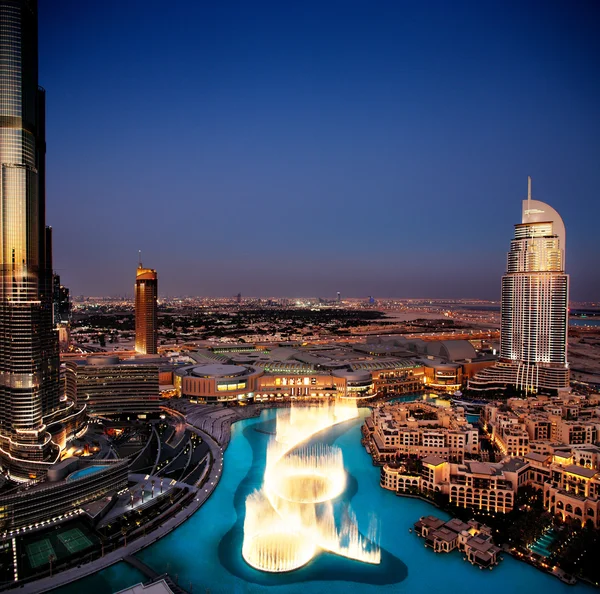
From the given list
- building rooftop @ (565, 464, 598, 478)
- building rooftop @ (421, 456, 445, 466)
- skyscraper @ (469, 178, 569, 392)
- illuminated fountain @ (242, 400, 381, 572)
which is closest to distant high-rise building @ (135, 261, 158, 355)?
illuminated fountain @ (242, 400, 381, 572)

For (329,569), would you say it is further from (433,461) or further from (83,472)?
(83,472)

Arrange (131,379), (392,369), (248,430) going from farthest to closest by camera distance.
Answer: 1. (392,369)
2. (131,379)
3. (248,430)

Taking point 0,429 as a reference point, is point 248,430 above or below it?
below

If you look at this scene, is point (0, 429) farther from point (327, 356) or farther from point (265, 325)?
point (265, 325)

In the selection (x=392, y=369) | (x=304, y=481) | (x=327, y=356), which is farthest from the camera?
(x=327, y=356)

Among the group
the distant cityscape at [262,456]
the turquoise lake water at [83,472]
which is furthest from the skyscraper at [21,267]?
the turquoise lake water at [83,472]

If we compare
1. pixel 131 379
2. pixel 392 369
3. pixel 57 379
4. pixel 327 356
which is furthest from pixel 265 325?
pixel 57 379

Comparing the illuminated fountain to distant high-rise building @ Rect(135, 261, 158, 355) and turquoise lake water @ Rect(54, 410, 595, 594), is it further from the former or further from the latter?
distant high-rise building @ Rect(135, 261, 158, 355)
